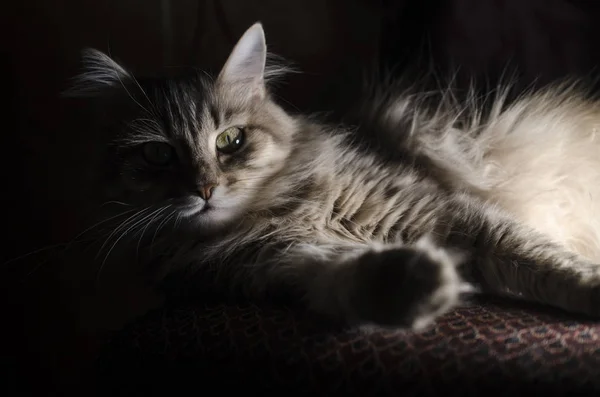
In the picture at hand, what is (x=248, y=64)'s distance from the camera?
145 centimetres

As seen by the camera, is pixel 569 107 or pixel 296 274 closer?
pixel 296 274

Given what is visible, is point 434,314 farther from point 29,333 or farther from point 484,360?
point 29,333

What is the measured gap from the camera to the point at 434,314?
931 mm

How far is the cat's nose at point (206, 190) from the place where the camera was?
48.4 inches

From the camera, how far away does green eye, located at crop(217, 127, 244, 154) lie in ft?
4.45

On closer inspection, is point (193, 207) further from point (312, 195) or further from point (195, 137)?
point (312, 195)

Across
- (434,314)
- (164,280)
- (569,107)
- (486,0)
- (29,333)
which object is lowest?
(29,333)

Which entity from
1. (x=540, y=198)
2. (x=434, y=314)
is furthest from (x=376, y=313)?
(x=540, y=198)

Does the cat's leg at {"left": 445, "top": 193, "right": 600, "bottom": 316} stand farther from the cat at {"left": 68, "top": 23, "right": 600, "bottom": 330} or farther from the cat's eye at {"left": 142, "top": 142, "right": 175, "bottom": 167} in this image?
the cat's eye at {"left": 142, "top": 142, "right": 175, "bottom": 167}

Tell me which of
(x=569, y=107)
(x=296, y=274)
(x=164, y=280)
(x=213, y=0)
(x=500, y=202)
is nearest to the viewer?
(x=296, y=274)

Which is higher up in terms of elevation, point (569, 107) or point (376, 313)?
point (569, 107)

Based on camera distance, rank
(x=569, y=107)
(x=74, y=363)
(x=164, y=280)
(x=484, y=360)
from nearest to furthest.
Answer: (x=484, y=360)
(x=164, y=280)
(x=569, y=107)
(x=74, y=363)

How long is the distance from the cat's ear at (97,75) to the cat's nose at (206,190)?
40 cm

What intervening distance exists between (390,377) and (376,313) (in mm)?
105
